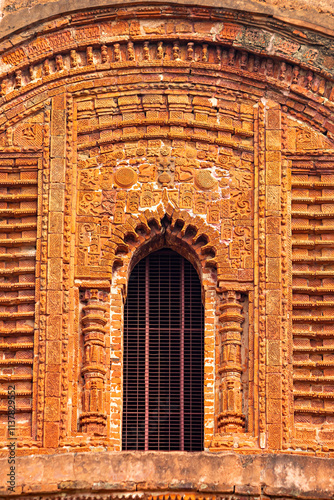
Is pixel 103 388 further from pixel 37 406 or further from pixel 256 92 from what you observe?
pixel 256 92

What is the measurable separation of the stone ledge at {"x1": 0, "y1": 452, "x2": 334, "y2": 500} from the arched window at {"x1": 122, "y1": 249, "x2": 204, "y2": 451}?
8.05ft

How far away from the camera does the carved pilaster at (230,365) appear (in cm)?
2667

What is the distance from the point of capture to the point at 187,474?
24.6 m

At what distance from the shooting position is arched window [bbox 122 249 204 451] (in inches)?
1070

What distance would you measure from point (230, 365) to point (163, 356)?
1.20m

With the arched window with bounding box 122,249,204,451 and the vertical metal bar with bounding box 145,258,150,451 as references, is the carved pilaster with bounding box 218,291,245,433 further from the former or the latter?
the vertical metal bar with bounding box 145,258,150,451

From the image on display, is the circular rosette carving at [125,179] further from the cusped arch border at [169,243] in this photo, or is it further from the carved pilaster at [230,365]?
the carved pilaster at [230,365]

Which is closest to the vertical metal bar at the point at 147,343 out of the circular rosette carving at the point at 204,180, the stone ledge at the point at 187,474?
the circular rosette carving at the point at 204,180

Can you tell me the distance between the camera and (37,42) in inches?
1114

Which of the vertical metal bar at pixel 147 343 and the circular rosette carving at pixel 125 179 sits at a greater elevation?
the circular rosette carving at pixel 125 179

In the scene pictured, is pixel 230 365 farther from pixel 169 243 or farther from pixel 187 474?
pixel 187 474

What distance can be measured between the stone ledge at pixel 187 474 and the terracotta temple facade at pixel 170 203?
1.59m

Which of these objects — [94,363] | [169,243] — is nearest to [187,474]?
[94,363]

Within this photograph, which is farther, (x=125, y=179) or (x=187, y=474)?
(x=125, y=179)
